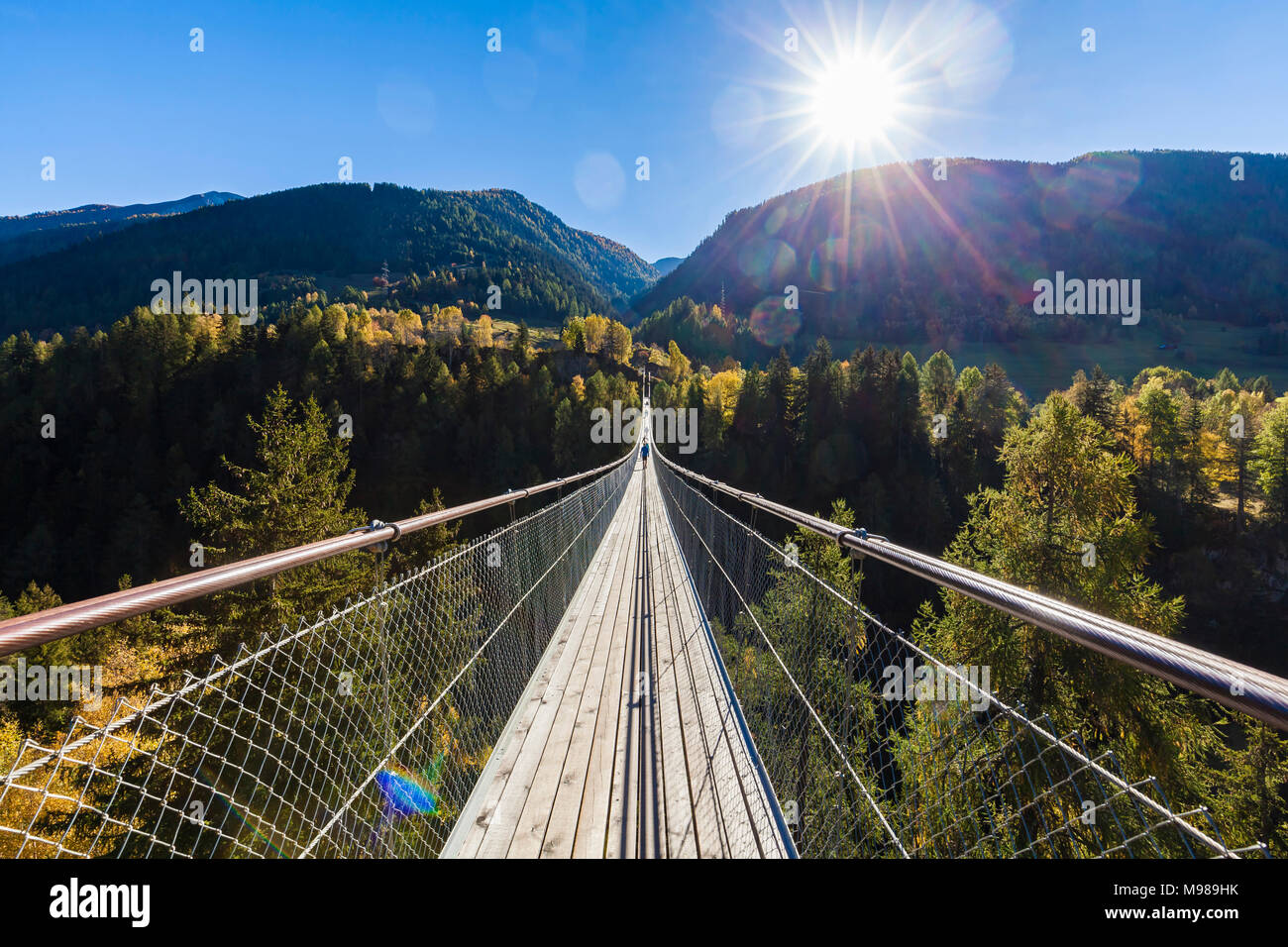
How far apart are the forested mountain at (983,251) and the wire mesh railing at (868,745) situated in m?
86.8

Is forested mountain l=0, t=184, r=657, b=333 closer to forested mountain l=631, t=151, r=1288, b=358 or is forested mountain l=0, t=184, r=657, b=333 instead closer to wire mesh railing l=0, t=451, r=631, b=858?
forested mountain l=631, t=151, r=1288, b=358

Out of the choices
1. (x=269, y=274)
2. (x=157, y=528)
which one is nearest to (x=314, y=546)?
(x=157, y=528)

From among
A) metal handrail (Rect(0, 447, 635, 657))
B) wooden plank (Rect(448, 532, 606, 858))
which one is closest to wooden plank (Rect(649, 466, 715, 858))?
wooden plank (Rect(448, 532, 606, 858))

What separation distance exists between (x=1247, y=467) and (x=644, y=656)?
1618 inches

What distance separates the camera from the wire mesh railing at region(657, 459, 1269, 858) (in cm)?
120

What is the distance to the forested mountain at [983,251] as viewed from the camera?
9619 centimetres

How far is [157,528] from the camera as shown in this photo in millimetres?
42719

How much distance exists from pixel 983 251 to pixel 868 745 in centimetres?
16645

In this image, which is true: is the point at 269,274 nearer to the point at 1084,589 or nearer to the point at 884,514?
the point at 884,514

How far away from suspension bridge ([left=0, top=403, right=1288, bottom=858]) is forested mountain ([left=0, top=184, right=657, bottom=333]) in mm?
110100

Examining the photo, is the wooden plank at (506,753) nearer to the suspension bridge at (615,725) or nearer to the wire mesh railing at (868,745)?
the suspension bridge at (615,725)

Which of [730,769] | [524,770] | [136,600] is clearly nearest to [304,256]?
[524,770]

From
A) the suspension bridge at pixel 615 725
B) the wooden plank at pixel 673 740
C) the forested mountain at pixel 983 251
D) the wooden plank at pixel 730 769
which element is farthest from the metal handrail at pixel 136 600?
the forested mountain at pixel 983 251

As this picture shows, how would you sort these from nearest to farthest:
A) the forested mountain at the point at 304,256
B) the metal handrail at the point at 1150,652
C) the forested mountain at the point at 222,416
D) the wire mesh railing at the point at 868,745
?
the metal handrail at the point at 1150,652, the wire mesh railing at the point at 868,745, the forested mountain at the point at 222,416, the forested mountain at the point at 304,256
